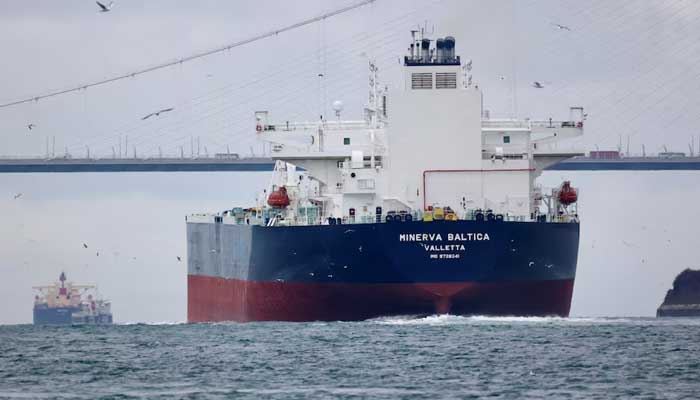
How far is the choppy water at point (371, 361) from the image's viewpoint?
135 feet

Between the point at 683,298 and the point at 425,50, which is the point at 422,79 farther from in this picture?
the point at 683,298

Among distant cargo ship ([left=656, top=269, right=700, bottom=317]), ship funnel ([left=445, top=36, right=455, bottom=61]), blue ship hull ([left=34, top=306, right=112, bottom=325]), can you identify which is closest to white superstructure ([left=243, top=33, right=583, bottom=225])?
ship funnel ([left=445, top=36, right=455, bottom=61])

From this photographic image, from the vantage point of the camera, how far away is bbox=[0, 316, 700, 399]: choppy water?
135ft

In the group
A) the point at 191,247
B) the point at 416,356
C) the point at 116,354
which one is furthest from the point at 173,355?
the point at 191,247

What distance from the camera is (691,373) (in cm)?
4322

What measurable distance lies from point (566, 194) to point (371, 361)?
17531mm

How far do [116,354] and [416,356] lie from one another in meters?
7.93

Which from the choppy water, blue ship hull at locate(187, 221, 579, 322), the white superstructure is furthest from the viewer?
the white superstructure

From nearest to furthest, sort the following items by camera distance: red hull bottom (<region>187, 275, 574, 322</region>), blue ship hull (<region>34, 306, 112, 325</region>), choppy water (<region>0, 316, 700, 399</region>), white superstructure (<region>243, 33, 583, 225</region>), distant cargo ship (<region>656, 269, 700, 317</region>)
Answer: choppy water (<region>0, 316, 700, 399</region>) < red hull bottom (<region>187, 275, 574, 322</region>) < white superstructure (<region>243, 33, 583, 225</region>) < distant cargo ship (<region>656, 269, 700, 317</region>) < blue ship hull (<region>34, 306, 112, 325</region>)

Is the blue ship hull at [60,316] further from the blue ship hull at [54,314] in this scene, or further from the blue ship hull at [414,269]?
the blue ship hull at [414,269]

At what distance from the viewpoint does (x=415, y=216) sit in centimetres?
5888

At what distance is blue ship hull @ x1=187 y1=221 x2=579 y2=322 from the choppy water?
0.66 meters

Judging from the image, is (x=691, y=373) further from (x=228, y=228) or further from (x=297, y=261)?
(x=228, y=228)

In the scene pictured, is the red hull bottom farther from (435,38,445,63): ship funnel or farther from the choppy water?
(435,38,445,63): ship funnel
